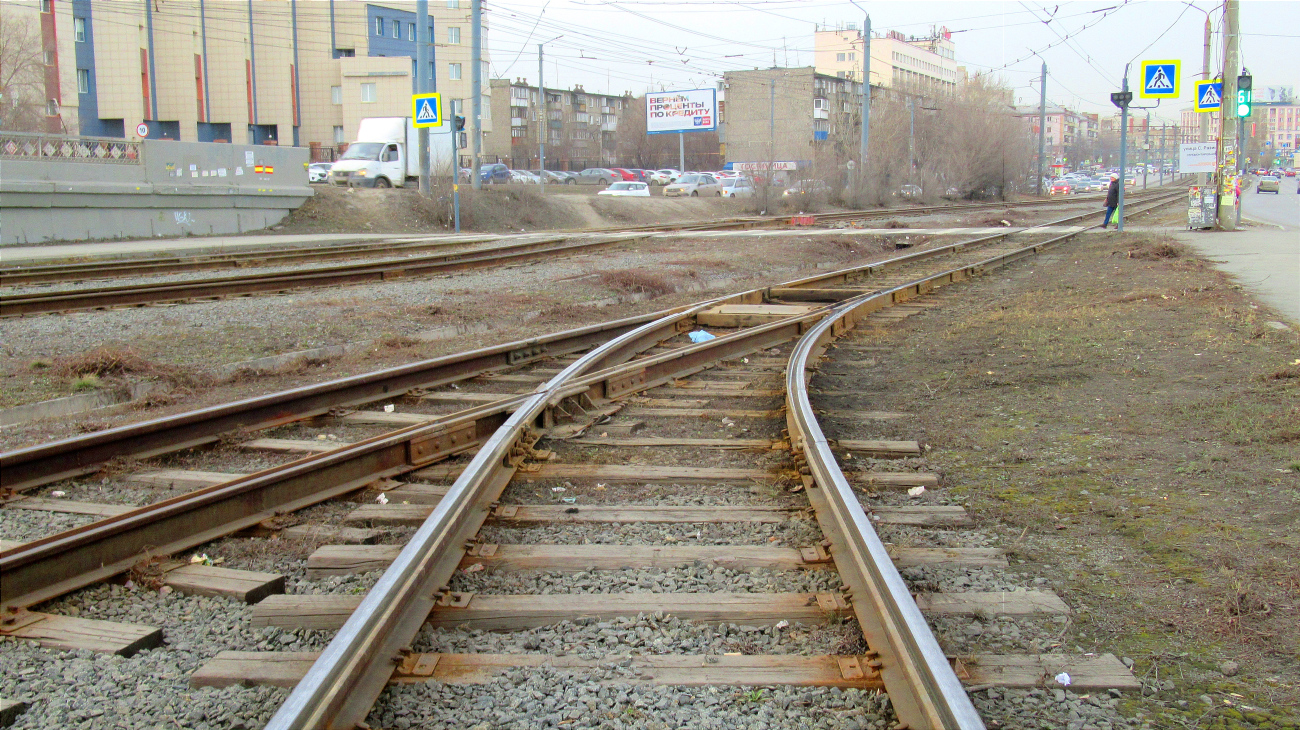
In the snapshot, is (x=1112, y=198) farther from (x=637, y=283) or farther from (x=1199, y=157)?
(x=637, y=283)

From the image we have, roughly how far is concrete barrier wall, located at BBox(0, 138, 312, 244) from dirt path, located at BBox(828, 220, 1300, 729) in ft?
67.2

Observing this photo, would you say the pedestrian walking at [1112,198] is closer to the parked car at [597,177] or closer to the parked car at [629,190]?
the parked car at [629,190]

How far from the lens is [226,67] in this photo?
2468 inches

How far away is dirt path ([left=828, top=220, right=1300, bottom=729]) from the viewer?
3312 millimetres

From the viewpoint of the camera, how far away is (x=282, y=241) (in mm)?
24062

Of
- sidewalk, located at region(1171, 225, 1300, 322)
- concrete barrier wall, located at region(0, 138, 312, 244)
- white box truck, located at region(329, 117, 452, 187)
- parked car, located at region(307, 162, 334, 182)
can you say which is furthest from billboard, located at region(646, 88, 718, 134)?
sidewalk, located at region(1171, 225, 1300, 322)

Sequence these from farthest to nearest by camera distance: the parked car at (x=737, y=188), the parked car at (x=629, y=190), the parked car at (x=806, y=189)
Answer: the parked car at (x=737, y=188) < the parked car at (x=629, y=190) < the parked car at (x=806, y=189)

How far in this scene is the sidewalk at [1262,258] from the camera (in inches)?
493

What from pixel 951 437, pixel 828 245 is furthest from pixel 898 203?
pixel 951 437

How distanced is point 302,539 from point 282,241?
21379 millimetres

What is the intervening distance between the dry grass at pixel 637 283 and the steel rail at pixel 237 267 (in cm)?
357

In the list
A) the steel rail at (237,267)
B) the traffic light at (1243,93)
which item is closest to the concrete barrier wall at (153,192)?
the steel rail at (237,267)

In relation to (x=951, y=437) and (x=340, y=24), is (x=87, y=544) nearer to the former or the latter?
(x=951, y=437)

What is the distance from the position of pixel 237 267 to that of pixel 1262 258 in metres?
18.5
